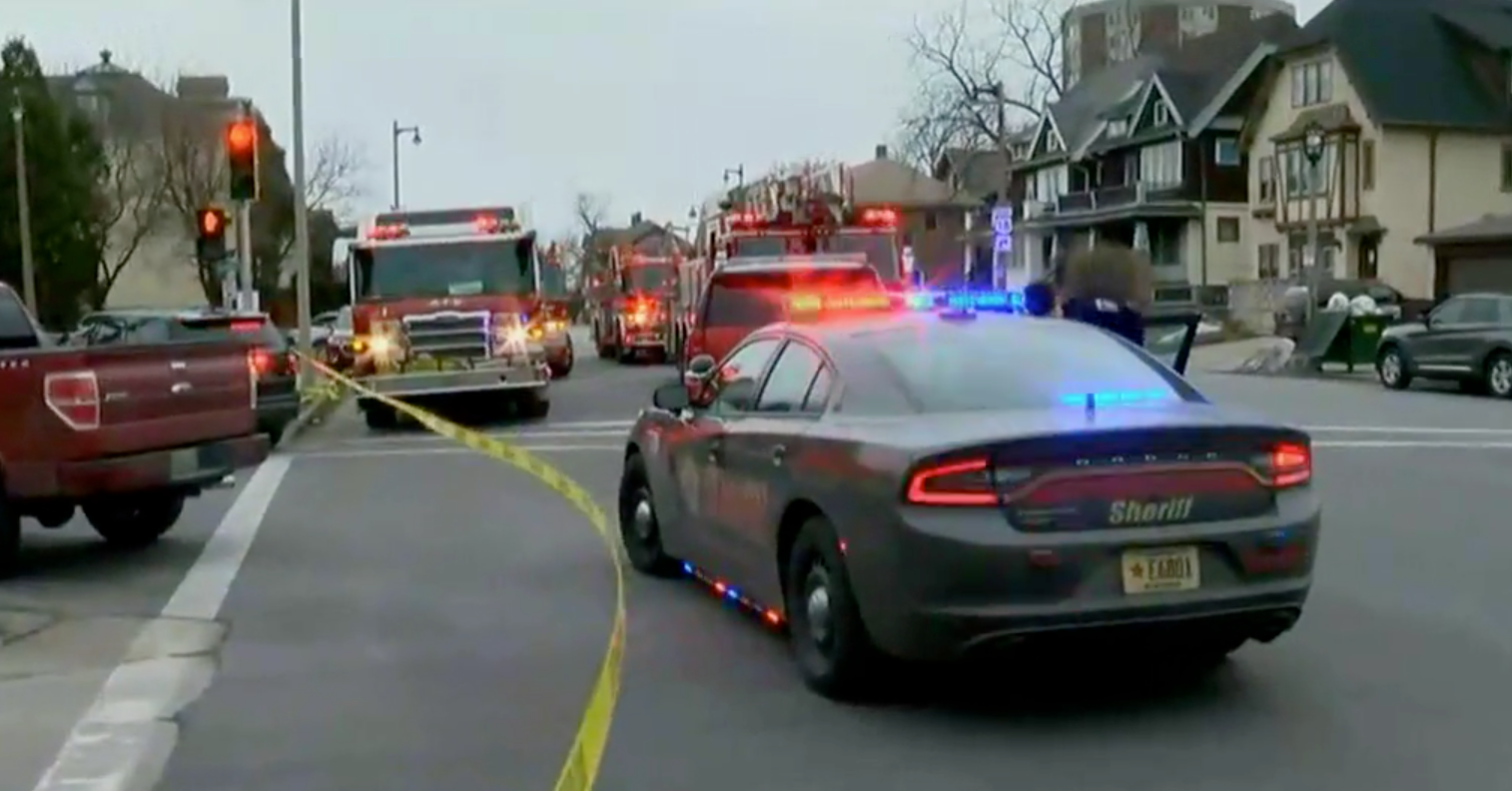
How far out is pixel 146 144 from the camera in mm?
58000

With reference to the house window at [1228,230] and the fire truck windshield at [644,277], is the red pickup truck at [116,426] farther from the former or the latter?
the house window at [1228,230]

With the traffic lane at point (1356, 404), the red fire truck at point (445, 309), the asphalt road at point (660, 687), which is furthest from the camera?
the red fire truck at point (445, 309)

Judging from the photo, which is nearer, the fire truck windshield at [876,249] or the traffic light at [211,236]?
the traffic light at [211,236]

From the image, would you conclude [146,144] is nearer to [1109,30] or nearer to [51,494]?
[51,494]

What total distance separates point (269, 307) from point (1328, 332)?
4504 centimetres

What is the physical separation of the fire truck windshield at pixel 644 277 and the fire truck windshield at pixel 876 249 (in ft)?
50.5

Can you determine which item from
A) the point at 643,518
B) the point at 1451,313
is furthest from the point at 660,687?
the point at 1451,313

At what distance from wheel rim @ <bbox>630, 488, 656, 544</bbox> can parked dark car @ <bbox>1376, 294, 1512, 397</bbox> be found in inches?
745

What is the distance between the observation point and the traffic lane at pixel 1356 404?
68.5 feet

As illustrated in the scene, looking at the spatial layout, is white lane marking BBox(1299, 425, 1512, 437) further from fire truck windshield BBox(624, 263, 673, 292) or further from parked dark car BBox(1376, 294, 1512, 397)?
fire truck windshield BBox(624, 263, 673, 292)

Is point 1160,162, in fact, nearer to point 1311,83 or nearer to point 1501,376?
point 1311,83

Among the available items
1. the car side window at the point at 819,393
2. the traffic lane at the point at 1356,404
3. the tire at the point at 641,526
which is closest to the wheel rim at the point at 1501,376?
the traffic lane at the point at 1356,404

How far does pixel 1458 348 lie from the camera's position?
2653cm

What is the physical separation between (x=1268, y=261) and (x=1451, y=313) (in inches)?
1411
